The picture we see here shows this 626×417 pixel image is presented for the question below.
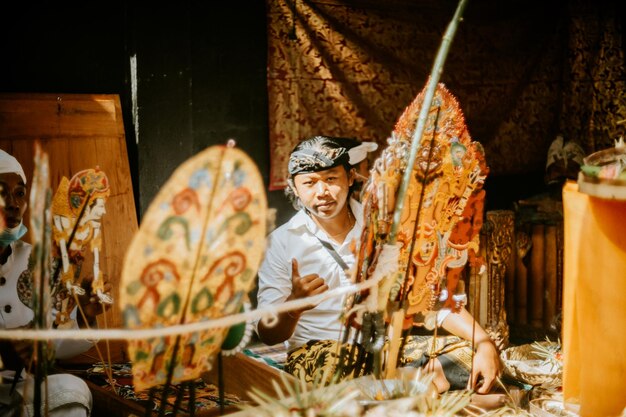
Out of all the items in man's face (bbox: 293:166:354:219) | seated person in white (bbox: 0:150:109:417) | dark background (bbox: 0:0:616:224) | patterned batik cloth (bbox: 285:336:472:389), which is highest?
dark background (bbox: 0:0:616:224)

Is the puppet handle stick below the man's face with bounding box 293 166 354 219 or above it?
above

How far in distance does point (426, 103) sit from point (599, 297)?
2.93 ft

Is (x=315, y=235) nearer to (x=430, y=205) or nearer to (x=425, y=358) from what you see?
(x=425, y=358)

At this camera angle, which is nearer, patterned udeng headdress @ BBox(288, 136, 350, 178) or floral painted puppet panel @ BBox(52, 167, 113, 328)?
floral painted puppet panel @ BBox(52, 167, 113, 328)

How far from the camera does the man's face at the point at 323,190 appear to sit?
387 centimetres

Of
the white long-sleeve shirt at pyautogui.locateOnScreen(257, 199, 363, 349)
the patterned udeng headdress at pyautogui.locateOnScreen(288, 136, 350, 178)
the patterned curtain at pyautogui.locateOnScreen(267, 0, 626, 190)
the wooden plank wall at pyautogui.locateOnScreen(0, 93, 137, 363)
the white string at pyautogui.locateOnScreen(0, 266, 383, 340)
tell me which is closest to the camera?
the white string at pyautogui.locateOnScreen(0, 266, 383, 340)

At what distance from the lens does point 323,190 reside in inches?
153

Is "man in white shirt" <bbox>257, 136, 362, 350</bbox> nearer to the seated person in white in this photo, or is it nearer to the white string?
the seated person in white

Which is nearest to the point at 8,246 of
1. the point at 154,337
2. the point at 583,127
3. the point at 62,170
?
the point at 62,170

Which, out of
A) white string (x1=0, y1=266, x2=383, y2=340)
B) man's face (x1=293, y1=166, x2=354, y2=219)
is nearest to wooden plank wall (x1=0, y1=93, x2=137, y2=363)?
man's face (x1=293, y1=166, x2=354, y2=219)

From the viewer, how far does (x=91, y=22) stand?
4.59m

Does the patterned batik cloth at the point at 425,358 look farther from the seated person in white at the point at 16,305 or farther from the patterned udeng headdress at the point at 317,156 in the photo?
the seated person in white at the point at 16,305

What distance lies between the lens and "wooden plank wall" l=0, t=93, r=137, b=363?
421 cm

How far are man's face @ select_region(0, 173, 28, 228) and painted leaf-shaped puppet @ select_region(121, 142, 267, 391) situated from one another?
129 cm
